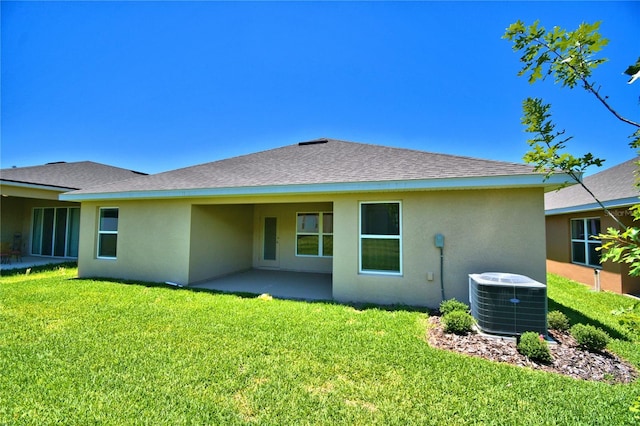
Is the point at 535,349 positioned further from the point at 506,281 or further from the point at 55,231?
the point at 55,231

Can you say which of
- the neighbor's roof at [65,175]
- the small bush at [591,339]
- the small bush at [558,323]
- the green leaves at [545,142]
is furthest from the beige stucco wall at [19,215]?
the small bush at [591,339]

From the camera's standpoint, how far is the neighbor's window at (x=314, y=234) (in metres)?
11.4

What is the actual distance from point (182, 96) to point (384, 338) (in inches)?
508

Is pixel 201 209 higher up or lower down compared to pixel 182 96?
lower down

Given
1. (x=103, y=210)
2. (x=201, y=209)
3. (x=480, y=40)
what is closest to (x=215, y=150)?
(x=103, y=210)

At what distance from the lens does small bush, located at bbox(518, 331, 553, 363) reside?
4031mm

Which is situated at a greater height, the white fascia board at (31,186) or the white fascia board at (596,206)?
the white fascia board at (31,186)

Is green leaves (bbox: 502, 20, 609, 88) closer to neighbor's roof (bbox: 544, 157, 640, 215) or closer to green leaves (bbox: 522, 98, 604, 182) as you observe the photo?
green leaves (bbox: 522, 98, 604, 182)

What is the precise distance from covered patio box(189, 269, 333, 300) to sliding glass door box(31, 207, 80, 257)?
953 centimetres

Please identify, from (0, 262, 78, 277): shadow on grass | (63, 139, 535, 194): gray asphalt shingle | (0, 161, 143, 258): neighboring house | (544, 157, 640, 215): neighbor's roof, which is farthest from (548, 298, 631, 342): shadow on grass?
(0, 161, 143, 258): neighboring house

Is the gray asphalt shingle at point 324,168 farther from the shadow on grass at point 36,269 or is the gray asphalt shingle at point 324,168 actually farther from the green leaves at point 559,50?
the green leaves at point 559,50

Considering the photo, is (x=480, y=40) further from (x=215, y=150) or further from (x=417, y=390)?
(x=215, y=150)

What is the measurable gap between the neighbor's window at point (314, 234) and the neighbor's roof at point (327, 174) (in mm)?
2499

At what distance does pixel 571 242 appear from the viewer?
38.3ft
